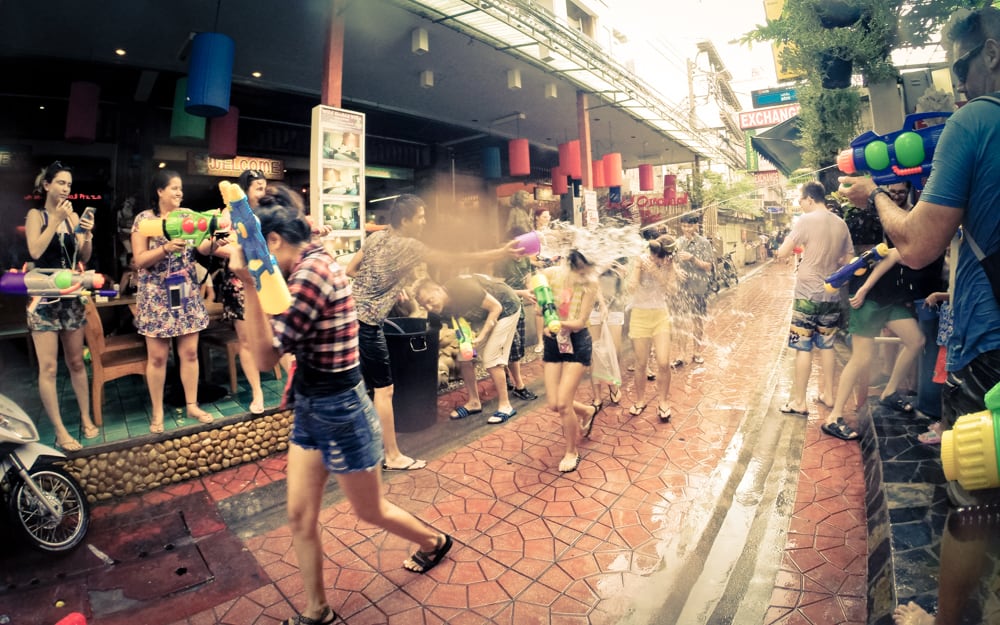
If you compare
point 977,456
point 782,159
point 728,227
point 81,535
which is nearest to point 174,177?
point 81,535

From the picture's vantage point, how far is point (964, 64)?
194cm

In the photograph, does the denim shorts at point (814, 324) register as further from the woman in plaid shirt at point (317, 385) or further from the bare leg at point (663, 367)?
the woman in plaid shirt at point (317, 385)

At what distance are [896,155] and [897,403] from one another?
3.22 m

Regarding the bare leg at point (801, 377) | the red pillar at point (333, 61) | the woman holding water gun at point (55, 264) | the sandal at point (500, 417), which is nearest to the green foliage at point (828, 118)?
the bare leg at point (801, 377)

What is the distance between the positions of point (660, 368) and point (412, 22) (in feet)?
17.9

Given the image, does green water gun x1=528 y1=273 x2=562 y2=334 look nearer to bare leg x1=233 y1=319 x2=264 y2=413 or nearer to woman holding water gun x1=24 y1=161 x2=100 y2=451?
bare leg x1=233 y1=319 x2=264 y2=413

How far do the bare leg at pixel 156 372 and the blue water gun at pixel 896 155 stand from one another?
15.6ft

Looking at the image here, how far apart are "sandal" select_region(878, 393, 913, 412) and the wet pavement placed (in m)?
0.49

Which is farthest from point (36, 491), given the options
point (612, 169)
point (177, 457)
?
point (612, 169)

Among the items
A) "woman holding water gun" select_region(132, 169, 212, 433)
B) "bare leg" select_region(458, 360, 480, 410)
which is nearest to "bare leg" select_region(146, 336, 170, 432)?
"woman holding water gun" select_region(132, 169, 212, 433)

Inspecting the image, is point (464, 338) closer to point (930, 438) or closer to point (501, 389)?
point (501, 389)

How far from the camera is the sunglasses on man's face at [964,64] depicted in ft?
6.17

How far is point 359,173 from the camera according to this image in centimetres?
580

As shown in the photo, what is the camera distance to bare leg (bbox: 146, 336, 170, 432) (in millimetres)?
4121
